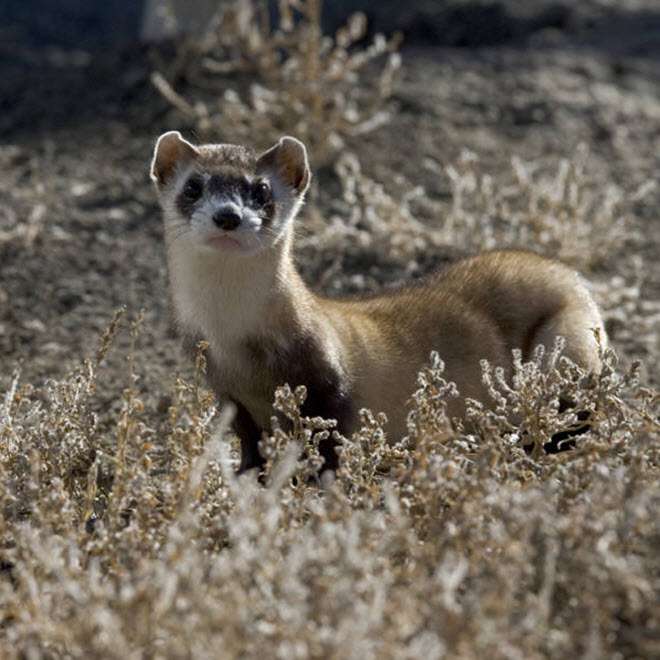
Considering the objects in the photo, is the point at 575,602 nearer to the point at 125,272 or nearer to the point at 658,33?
the point at 125,272

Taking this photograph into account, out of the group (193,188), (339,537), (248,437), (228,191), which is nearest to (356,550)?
(339,537)

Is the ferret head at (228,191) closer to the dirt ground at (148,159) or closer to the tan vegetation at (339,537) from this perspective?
the tan vegetation at (339,537)

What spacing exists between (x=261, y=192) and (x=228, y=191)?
0.14 meters

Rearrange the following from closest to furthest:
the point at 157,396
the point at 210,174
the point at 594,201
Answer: the point at 210,174 → the point at 157,396 → the point at 594,201

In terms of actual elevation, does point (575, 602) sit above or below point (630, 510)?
below

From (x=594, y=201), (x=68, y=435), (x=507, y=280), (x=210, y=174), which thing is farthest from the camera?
(x=594, y=201)

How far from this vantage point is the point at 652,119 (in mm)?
7766

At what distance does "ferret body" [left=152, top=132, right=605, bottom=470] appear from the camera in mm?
3764

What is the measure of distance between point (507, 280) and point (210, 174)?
115 cm

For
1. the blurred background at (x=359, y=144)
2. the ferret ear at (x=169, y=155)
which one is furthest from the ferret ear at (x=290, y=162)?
the blurred background at (x=359, y=144)

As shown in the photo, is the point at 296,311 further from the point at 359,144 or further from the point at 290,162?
the point at 359,144

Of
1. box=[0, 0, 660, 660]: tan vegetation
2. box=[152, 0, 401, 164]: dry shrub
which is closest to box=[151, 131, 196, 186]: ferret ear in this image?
box=[0, 0, 660, 660]: tan vegetation

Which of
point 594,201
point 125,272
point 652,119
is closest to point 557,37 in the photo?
point 652,119

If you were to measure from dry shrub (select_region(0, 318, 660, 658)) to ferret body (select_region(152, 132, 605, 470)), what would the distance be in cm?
30
